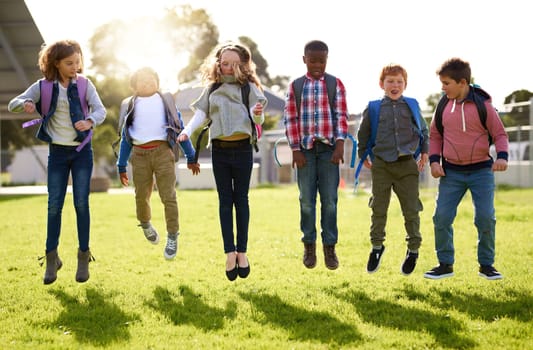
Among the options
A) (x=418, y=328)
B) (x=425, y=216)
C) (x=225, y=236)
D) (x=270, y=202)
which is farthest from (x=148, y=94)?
(x=270, y=202)

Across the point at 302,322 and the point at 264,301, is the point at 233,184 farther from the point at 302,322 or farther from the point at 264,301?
the point at 302,322

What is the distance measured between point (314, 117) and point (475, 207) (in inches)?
73.1

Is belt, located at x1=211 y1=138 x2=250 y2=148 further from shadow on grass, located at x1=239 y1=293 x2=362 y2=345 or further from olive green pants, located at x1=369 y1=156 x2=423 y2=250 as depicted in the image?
shadow on grass, located at x1=239 y1=293 x2=362 y2=345

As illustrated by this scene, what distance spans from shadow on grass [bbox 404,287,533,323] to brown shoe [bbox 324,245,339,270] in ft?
2.60

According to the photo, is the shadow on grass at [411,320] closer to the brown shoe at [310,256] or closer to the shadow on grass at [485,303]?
the shadow on grass at [485,303]

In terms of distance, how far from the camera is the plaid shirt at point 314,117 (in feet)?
20.6

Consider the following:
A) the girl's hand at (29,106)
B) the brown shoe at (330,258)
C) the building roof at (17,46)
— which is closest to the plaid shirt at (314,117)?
the brown shoe at (330,258)

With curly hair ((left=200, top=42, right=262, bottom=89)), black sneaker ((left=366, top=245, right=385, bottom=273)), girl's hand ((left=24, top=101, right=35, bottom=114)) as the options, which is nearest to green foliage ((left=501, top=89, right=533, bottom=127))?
black sneaker ((left=366, top=245, right=385, bottom=273))

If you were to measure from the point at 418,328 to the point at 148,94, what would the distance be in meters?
3.84

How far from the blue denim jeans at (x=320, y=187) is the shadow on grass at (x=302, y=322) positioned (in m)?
0.83

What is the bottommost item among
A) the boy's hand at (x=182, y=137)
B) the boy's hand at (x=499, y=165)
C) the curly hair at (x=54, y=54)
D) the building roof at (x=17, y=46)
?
the boy's hand at (x=499, y=165)

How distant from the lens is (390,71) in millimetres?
6434

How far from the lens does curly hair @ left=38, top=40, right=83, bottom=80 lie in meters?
6.29

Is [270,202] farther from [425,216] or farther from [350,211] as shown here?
[425,216]
